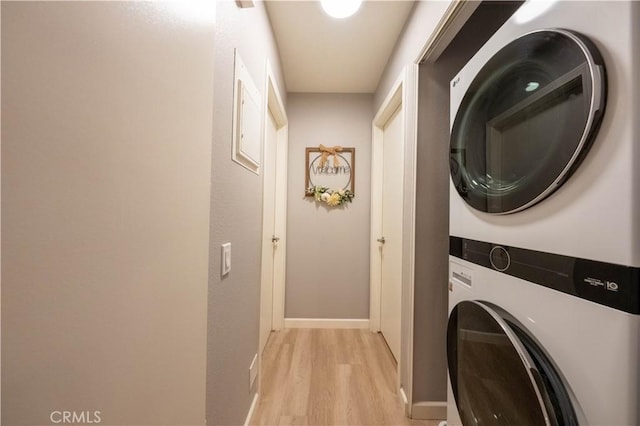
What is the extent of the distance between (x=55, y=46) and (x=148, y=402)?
0.83m

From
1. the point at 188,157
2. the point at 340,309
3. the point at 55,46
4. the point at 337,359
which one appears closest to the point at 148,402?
the point at 188,157

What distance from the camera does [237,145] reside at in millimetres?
989

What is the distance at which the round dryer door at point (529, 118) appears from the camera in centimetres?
52

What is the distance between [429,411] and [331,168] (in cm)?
204

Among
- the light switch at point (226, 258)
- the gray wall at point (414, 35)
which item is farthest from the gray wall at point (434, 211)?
the light switch at point (226, 258)

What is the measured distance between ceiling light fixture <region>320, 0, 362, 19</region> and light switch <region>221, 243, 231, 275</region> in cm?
144

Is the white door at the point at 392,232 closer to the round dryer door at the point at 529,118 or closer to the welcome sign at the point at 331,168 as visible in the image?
the welcome sign at the point at 331,168

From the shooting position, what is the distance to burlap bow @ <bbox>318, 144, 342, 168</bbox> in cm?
251

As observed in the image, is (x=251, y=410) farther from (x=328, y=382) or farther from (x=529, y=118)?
(x=529, y=118)

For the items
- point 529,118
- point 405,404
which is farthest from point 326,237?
point 529,118

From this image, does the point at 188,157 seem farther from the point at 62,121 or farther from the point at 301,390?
the point at 301,390

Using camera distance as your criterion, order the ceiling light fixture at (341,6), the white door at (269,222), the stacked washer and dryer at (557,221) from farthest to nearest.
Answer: the white door at (269,222) → the ceiling light fixture at (341,6) → the stacked washer and dryer at (557,221)

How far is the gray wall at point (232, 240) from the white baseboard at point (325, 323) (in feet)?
3.70

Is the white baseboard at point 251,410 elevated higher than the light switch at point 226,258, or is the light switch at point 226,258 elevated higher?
the light switch at point 226,258
